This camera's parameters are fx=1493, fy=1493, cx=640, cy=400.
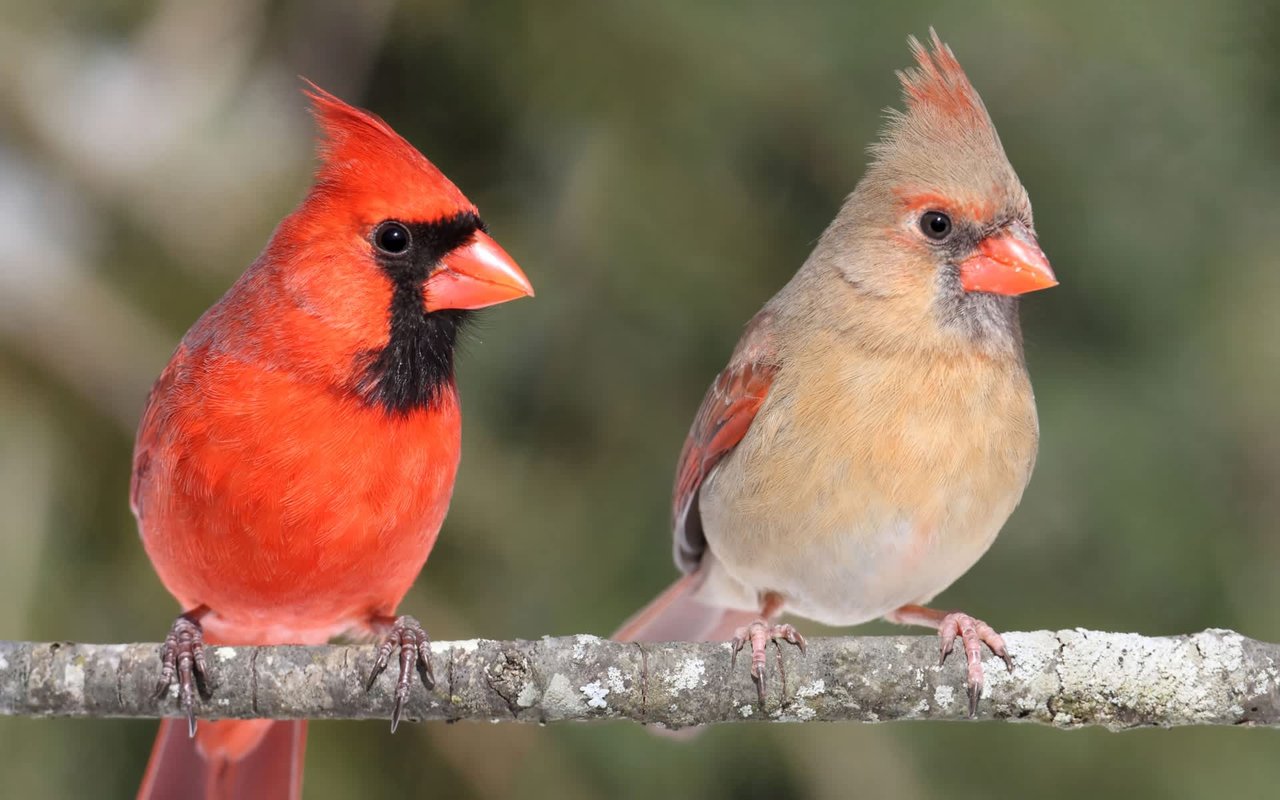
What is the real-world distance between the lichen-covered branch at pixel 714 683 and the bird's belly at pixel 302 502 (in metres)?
0.15

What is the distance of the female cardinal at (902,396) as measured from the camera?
6.42 ft

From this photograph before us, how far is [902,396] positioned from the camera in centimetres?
198

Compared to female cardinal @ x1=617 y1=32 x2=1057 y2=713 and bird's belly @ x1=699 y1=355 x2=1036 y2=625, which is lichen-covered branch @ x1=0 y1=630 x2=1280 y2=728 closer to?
female cardinal @ x1=617 y1=32 x2=1057 y2=713

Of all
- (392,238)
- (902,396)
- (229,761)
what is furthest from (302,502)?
(902,396)

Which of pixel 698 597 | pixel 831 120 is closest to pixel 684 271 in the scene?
pixel 831 120

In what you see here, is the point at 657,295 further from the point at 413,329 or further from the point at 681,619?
the point at 413,329

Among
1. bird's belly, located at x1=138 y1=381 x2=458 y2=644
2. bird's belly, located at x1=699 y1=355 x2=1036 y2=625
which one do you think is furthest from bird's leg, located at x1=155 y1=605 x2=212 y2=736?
bird's belly, located at x1=699 y1=355 x2=1036 y2=625

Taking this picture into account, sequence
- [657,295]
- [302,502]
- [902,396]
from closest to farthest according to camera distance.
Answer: [302,502] < [902,396] < [657,295]

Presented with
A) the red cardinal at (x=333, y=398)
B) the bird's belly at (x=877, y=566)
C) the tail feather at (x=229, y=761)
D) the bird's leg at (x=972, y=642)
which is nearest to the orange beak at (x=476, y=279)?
the red cardinal at (x=333, y=398)

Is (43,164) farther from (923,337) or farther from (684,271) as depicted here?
(923,337)

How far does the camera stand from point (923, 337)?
2.01 metres

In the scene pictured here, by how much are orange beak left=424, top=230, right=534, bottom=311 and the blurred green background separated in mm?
754

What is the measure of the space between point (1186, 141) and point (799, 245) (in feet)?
2.31

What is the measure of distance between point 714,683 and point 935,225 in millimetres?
689
